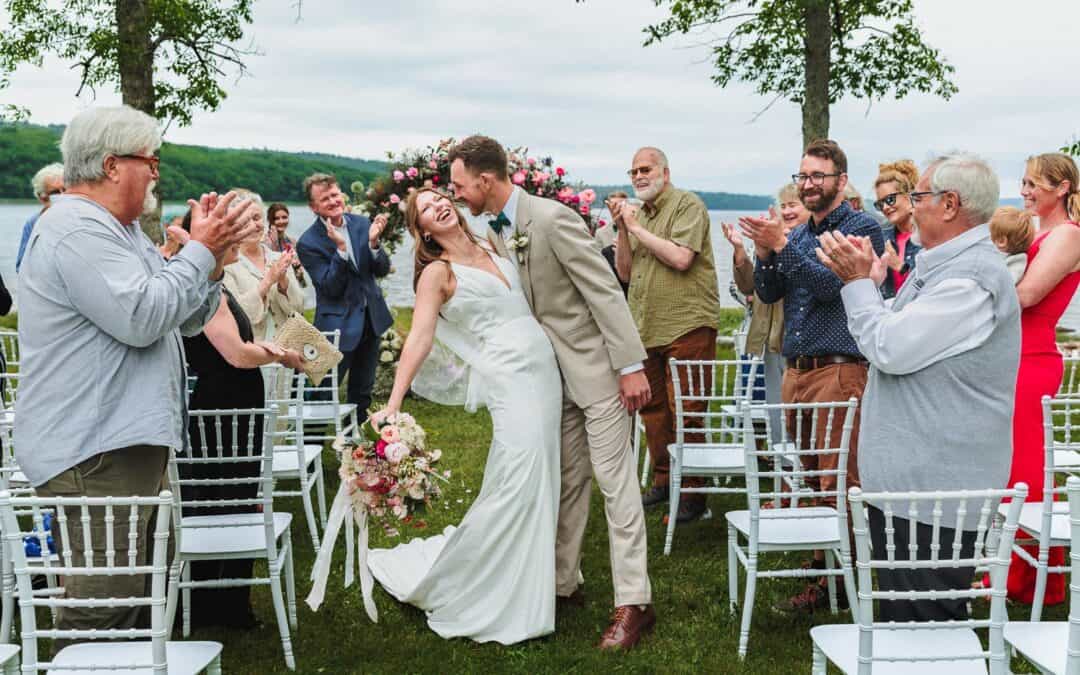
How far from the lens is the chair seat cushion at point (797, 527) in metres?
4.34

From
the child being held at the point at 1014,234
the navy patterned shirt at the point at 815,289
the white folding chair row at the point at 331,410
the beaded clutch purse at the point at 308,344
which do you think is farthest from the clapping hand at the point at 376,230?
the child being held at the point at 1014,234

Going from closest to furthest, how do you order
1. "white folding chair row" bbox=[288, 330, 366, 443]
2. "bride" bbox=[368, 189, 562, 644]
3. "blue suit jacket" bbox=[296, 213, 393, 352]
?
1. "bride" bbox=[368, 189, 562, 644]
2. "white folding chair row" bbox=[288, 330, 366, 443]
3. "blue suit jacket" bbox=[296, 213, 393, 352]

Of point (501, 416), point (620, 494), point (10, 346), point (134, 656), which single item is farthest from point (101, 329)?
point (10, 346)

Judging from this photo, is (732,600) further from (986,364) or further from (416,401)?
(416,401)

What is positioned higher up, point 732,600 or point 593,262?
point 593,262

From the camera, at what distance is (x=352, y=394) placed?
328 inches

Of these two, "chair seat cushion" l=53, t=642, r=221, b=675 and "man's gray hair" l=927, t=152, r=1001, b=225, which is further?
"man's gray hair" l=927, t=152, r=1001, b=225

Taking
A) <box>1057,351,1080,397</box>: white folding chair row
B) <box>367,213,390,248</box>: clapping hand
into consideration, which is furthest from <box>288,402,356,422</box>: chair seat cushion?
<box>1057,351,1080,397</box>: white folding chair row

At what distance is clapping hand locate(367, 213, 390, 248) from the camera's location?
795cm

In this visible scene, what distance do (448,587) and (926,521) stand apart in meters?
2.41

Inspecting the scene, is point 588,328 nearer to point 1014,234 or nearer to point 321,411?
point 1014,234

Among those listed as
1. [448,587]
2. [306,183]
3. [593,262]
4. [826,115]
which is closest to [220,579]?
[448,587]

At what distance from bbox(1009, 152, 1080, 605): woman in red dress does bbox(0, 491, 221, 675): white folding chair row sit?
12.9 feet

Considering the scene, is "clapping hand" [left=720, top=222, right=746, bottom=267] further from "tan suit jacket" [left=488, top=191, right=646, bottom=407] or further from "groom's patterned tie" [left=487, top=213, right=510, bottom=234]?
"groom's patterned tie" [left=487, top=213, right=510, bottom=234]
